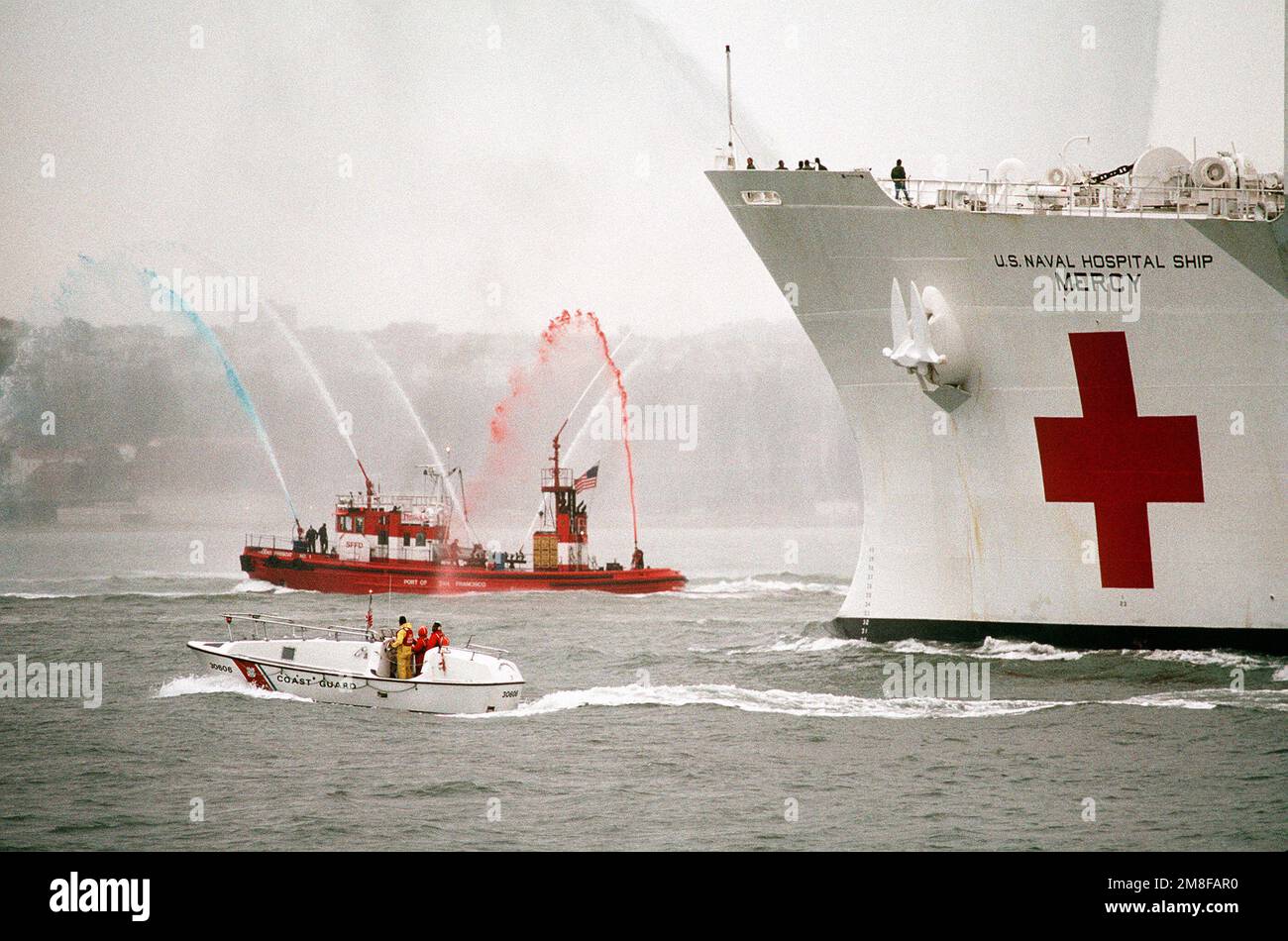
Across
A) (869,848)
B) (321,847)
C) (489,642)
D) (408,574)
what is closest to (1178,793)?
(869,848)

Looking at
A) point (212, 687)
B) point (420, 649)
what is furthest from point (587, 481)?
point (420, 649)

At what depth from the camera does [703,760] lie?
17219mm

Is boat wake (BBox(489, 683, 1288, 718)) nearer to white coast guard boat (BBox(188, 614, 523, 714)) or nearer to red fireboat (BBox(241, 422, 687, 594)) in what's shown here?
white coast guard boat (BBox(188, 614, 523, 714))

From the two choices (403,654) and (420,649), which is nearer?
(403,654)

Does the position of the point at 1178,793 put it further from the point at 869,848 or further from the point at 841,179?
the point at 841,179

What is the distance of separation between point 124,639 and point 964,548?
18671 mm

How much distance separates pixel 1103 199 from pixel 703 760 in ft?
33.4

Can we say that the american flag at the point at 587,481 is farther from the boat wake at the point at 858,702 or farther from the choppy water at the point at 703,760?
the boat wake at the point at 858,702

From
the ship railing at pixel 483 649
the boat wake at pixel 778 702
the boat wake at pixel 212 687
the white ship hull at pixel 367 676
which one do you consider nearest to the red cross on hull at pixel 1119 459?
the boat wake at pixel 778 702

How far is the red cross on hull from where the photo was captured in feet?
66.4

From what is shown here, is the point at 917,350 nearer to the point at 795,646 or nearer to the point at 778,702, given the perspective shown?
the point at 778,702

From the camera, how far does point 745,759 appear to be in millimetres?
17156

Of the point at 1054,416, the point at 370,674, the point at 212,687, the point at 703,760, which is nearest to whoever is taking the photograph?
the point at 703,760
